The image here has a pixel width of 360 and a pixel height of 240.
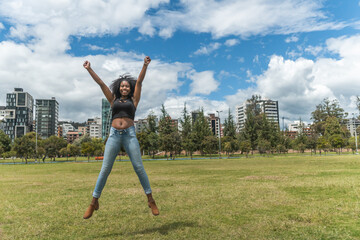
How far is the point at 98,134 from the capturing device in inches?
6929

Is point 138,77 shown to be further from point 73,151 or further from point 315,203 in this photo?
point 73,151

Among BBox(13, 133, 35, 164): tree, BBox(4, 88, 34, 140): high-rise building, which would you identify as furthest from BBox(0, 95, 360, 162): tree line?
BBox(4, 88, 34, 140): high-rise building

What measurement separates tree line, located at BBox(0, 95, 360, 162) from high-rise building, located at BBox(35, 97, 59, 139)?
91.9 meters

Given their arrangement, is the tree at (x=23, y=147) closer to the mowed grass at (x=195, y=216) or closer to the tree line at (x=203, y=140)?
the tree line at (x=203, y=140)

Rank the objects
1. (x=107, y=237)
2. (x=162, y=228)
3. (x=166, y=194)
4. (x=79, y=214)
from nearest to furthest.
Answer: (x=107, y=237) → (x=162, y=228) → (x=79, y=214) → (x=166, y=194)

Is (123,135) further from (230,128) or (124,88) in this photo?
(230,128)

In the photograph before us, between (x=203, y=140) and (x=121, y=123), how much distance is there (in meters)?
52.2

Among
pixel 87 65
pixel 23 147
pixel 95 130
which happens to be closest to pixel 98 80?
pixel 87 65

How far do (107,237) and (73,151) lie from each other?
49707 millimetres

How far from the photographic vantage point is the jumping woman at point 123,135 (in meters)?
4.78

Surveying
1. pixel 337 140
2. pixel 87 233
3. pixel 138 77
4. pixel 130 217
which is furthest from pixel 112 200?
pixel 337 140

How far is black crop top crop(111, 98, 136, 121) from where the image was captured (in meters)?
4.92

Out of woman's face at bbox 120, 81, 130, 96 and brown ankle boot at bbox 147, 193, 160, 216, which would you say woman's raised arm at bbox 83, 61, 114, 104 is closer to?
woman's face at bbox 120, 81, 130, 96

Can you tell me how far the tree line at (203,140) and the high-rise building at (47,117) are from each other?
302 feet
